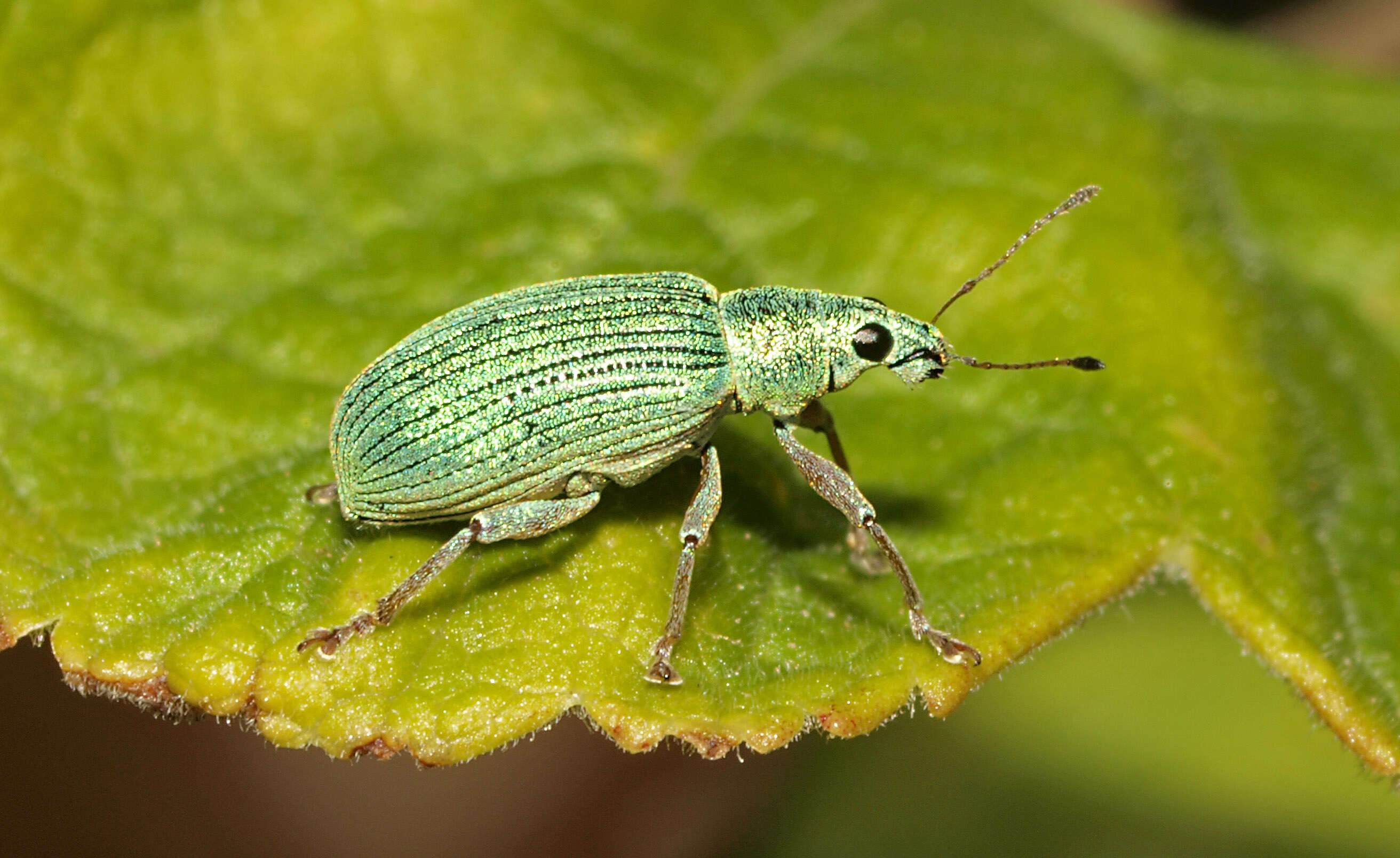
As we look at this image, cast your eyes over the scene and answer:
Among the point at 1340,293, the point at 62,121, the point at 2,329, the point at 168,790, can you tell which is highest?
the point at 62,121

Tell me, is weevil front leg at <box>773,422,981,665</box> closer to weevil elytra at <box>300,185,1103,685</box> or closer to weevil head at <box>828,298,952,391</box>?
weevil elytra at <box>300,185,1103,685</box>

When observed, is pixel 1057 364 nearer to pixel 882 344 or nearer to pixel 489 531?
pixel 882 344

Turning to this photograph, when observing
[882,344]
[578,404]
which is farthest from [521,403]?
[882,344]

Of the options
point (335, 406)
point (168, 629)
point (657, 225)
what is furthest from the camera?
point (657, 225)

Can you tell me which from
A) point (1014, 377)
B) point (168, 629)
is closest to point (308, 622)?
point (168, 629)

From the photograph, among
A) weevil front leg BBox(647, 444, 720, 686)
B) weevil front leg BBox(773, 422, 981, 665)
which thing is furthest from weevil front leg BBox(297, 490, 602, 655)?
weevil front leg BBox(773, 422, 981, 665)

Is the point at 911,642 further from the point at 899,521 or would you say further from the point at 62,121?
the point at 62,121

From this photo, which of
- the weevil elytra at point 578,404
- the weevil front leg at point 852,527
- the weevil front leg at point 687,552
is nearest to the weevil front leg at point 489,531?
the weevil elytra at point 578,404
